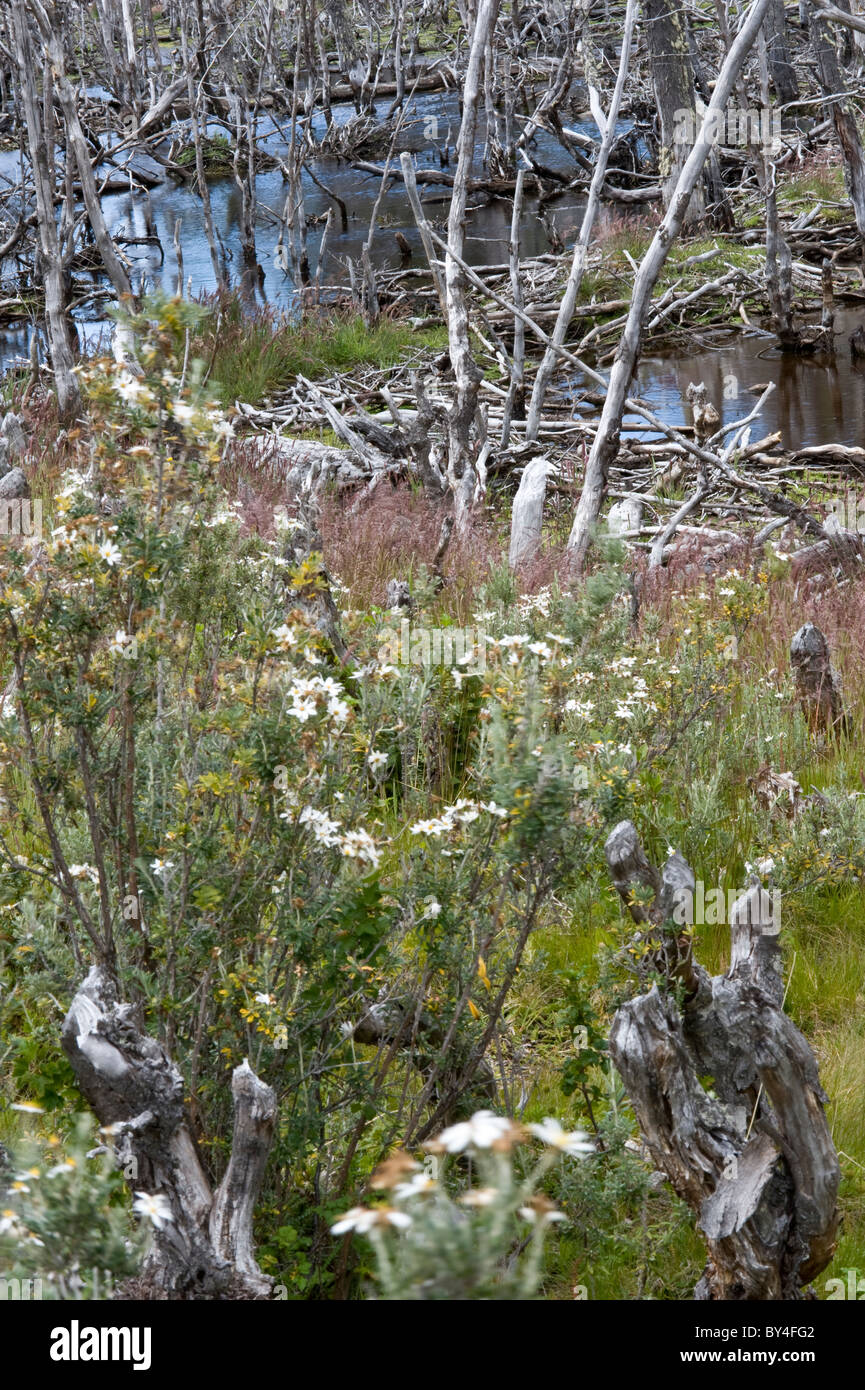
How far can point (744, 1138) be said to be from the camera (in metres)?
2.19

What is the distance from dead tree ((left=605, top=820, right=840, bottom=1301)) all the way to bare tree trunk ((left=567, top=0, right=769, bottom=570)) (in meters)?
Answer: 4.02

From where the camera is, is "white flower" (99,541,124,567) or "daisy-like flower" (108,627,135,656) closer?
"white flower" (99,541,124,567)

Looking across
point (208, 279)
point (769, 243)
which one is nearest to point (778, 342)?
point (769, 243)

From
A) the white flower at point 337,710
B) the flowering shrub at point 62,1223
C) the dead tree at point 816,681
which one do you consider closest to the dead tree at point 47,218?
the dead tree at point 816,681

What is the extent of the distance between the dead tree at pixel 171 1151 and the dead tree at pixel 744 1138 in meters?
0.66

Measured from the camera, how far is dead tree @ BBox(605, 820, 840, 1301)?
1.93 metres

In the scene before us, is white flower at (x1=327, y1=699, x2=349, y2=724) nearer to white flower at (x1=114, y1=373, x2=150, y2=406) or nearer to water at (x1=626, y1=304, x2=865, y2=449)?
white flower at (x1=114, y1=373, x2=150, y2=406)

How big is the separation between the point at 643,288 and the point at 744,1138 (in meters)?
4.76

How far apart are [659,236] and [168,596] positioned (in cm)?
425

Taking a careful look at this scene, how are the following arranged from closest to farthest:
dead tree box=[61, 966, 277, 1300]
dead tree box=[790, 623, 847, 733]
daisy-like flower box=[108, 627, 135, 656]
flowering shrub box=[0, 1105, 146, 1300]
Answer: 1. flowering shrub box=[0, 1105, 146, 1300]
2. dead tree box=[61, 966, 277, 1300]
3. daisy-like flower box=[108, 627, 135, 656]
4. dead tree box=[790, 623, 847, 733]

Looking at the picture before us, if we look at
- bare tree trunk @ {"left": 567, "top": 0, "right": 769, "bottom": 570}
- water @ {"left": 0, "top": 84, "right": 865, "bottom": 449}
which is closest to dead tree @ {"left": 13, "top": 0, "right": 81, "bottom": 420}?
water @ {"left": 0, "top": 84, "right": 865, "bottom": 449}

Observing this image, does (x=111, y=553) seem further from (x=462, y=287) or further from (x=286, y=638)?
(x=462, y=287)

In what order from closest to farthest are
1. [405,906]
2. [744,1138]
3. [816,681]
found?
[744,1138]
[405,906]
[816,681]

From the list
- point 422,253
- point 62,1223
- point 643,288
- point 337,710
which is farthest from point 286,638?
point 422,253
